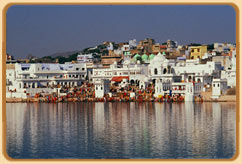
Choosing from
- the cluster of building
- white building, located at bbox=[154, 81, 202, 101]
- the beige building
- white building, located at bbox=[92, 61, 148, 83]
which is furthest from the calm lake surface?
the beige building

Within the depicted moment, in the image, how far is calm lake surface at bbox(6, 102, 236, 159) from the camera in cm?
1399

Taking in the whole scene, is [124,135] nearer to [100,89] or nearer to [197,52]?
[100,89]

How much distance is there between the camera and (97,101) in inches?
1460

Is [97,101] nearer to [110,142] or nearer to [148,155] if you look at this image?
[110,142]

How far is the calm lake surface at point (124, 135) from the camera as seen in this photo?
13992mm

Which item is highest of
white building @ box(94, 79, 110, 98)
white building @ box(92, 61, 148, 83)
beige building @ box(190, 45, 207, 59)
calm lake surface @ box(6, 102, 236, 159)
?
beige building @ box(190, 45, 207, 59)

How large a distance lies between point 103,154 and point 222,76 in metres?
25.9

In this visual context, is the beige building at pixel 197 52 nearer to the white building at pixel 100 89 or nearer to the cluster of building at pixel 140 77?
the cluster of building at pixel 140 77

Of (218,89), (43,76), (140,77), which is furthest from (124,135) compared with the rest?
(43,76)

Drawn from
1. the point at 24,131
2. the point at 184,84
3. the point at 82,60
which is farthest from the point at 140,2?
the point at 82,60

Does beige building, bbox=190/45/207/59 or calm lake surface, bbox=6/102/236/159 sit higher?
beige building, bbox=190/45/207/59

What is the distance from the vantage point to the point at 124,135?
56.2 ft

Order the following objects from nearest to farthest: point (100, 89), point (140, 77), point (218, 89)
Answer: point (218, 89)
point (100, 89)
point (140, 77)

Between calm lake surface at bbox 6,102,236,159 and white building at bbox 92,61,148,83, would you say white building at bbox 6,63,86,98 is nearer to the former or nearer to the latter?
white building at bbox 92,61,148,83
